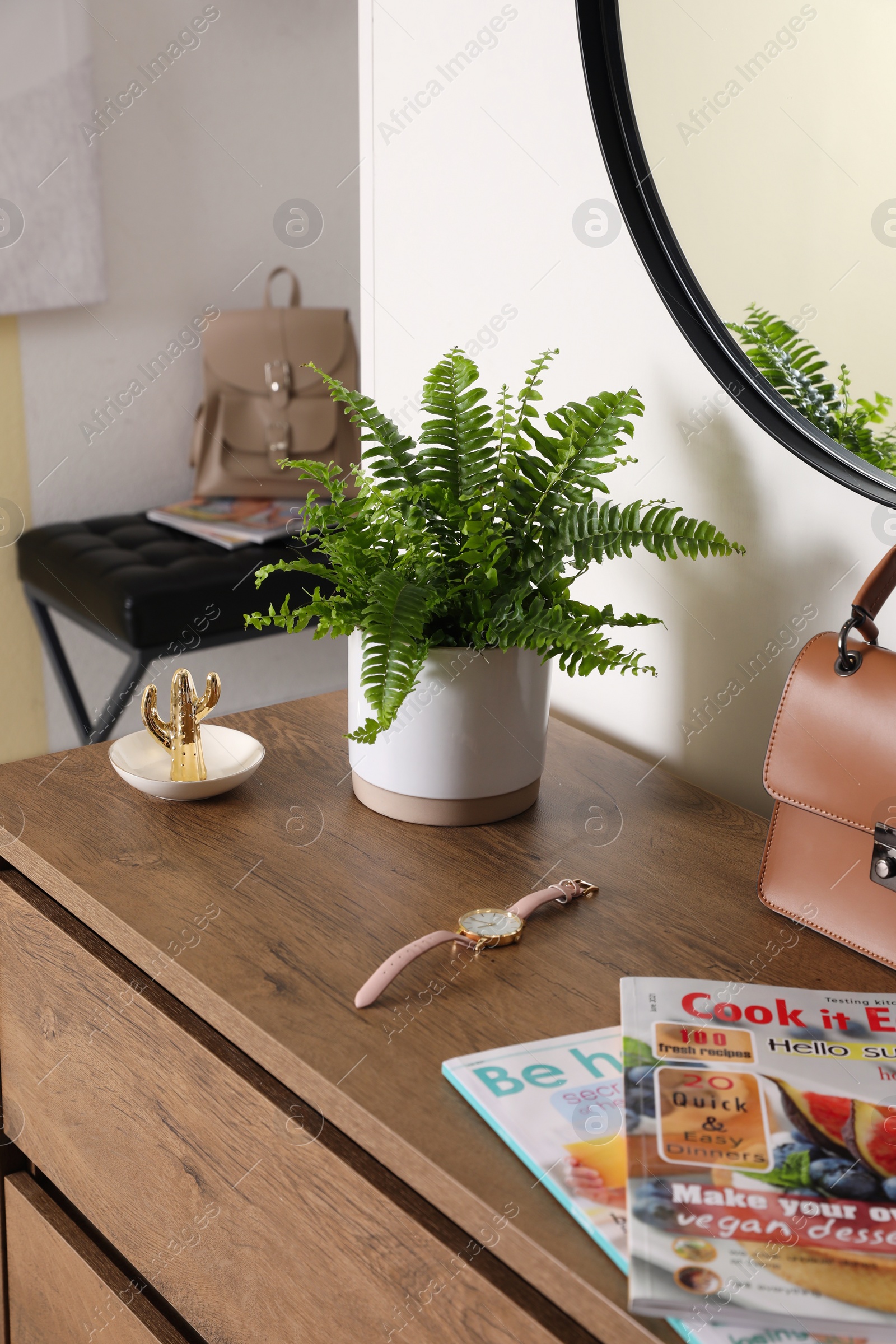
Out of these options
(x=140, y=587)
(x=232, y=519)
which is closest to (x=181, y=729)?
(x=140, y=587)

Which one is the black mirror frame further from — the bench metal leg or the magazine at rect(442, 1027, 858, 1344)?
the bench metal leg

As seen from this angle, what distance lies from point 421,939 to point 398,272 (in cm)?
72

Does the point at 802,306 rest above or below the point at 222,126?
below

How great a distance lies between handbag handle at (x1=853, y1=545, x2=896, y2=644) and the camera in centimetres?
65

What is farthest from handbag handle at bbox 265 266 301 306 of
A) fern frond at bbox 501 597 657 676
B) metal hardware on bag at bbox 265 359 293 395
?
fern frond at bbox 501 597 657 676

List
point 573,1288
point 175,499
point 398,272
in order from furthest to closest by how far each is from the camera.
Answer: point 175,499 < point 398,272 < point 573,1288

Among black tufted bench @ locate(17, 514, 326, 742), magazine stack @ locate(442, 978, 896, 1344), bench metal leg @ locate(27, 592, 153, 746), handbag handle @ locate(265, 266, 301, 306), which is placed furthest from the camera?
handbag handle @ locate(265, 266, 301, 306)

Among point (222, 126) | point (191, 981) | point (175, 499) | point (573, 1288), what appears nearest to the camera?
point (573, 1288)

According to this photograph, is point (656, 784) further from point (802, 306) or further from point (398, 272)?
point (398, 272)

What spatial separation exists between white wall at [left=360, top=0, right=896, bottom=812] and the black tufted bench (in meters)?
0.86

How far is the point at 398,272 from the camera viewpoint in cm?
108

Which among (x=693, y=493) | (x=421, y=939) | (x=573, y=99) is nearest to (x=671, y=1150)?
(x=421, y=939)

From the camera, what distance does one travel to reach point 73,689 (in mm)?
2182

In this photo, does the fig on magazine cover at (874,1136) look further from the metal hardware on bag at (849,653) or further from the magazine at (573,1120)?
the metal hardware on bag at (849,653)
